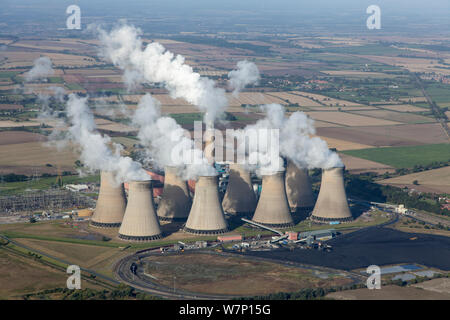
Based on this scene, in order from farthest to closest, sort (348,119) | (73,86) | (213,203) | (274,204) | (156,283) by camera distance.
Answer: (73,86)
(348,119)
(274,204)
(213,203)
(156,283)

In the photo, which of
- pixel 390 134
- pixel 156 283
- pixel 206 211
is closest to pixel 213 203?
pixel 206 211

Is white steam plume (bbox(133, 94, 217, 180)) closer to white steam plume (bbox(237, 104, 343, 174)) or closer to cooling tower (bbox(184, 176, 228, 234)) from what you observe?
cooling tower (bbox(184, 176, 228, 234))

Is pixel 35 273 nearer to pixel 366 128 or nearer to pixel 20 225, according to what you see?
pixel 20 225

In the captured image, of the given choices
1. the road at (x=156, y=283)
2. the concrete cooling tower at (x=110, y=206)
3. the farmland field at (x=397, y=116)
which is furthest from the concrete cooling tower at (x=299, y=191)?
the farmland field at (x=397, y=116)

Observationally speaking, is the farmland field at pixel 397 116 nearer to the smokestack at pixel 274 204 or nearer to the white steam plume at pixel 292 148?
the white steam plume at pixel 292 148

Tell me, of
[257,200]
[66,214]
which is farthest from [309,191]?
[66,214]

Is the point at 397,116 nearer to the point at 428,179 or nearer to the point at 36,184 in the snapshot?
the point at 428,179
